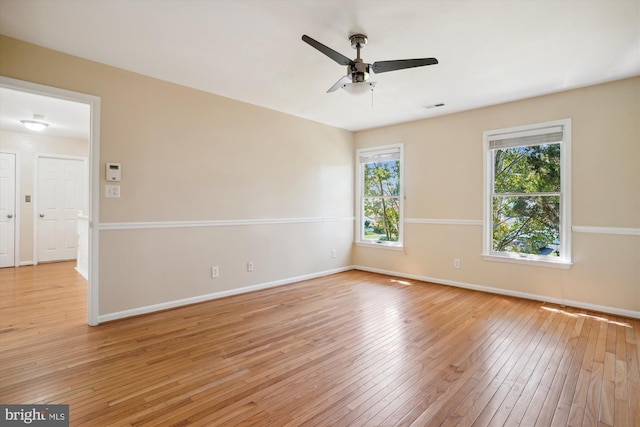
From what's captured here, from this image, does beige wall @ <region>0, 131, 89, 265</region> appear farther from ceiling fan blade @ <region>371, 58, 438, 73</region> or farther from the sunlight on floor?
the sunlight on floor

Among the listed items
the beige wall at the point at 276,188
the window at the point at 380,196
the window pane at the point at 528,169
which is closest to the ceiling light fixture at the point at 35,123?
the beige wall at the point at 276,188

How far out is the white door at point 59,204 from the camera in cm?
628

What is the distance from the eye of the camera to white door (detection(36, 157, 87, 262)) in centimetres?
628

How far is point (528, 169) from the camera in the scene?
4.08 metres

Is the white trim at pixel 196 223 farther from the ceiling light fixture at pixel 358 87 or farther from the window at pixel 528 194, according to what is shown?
the window at pixel 528 194

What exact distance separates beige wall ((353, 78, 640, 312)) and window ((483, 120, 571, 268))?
0.33 ft

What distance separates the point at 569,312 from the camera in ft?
11.6

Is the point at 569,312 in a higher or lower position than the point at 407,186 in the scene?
lower

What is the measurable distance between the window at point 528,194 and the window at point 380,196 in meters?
1.41

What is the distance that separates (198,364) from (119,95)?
9.05 feet

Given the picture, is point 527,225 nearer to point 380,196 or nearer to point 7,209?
point 380,196

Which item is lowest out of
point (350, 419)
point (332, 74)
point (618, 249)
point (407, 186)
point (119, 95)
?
point (350, 419)

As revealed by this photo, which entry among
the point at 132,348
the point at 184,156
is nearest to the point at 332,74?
the point at 184,156

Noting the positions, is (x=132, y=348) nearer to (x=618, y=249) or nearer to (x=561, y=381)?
(x=561, y=381)
